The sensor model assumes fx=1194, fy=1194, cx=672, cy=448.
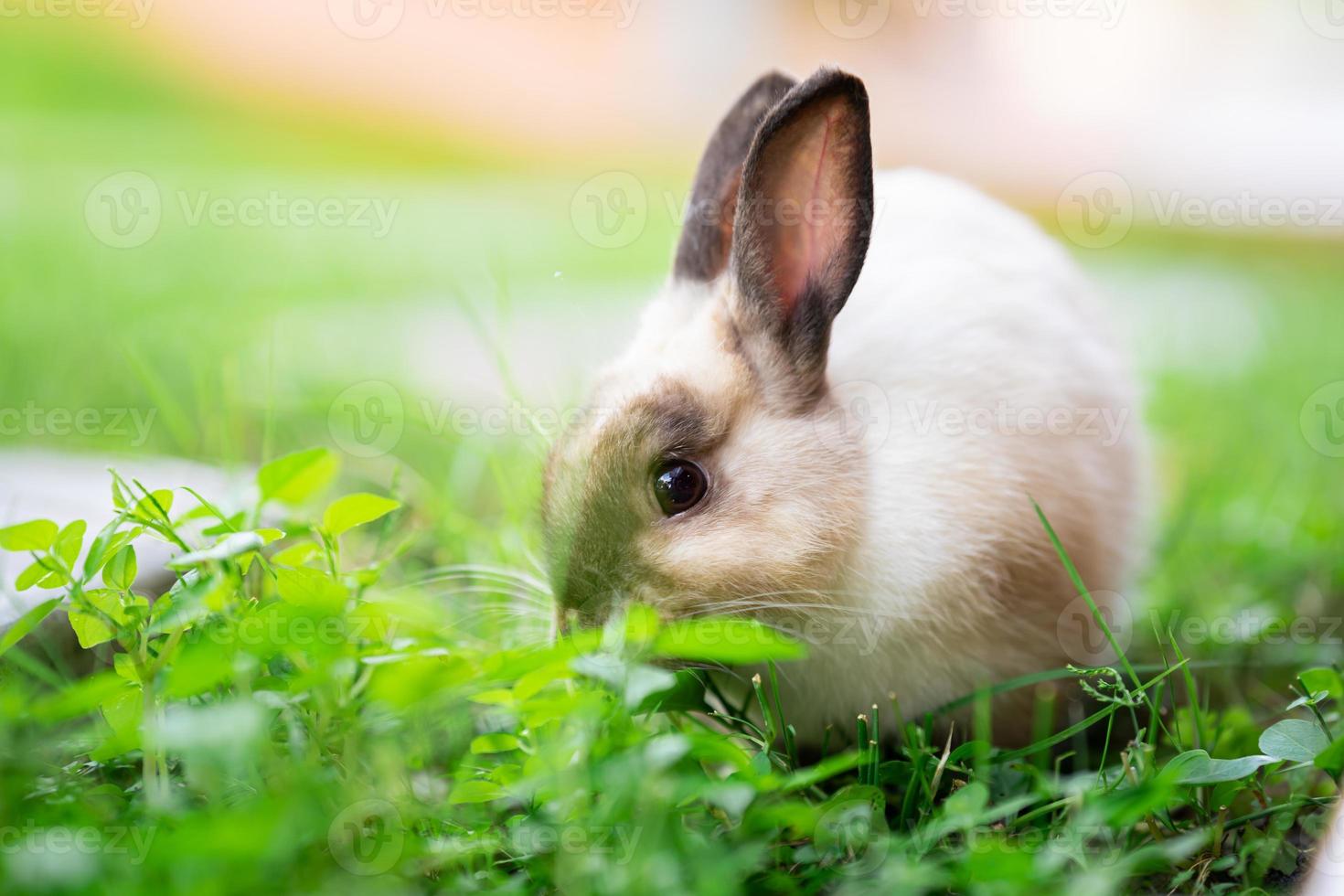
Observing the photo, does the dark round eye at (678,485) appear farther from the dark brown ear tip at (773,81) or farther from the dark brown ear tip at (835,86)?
the dark brown ear tip at (773,81)

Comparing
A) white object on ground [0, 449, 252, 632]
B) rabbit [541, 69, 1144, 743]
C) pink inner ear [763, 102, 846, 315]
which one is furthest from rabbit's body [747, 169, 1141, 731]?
white object on ground [0, 449, 252, 632]

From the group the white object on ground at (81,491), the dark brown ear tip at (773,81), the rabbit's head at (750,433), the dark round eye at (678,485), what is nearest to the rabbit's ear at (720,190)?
the dark brown ear tip at (773,81)

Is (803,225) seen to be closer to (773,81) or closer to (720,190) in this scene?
(720,190)

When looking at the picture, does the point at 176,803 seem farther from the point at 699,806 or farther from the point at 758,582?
the point at 758,582

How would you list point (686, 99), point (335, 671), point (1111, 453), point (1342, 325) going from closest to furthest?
point (335, 671) → point (1111, 453) → point (1342, 325) → point (686, 99)

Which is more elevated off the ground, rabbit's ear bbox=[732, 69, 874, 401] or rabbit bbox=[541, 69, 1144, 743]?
rabbit's ear bbox=[732, 69, 874, 401]

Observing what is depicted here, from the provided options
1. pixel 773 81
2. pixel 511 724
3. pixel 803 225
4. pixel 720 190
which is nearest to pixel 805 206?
pixel 803 225

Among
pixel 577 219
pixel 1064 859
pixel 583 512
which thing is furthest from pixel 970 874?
pixel 577 219

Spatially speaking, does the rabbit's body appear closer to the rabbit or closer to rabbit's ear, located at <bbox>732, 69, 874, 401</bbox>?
the rabbit
